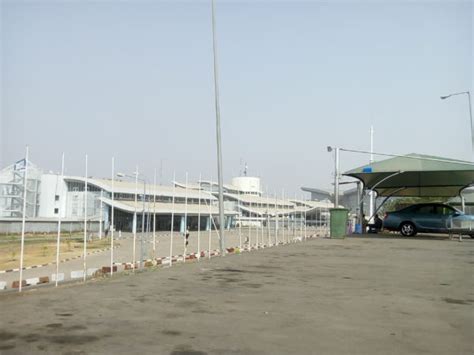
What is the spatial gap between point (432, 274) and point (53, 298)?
25.8 feet

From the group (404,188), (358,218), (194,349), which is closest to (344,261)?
(194,349)

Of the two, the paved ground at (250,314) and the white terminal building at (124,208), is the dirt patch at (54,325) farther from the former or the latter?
the white terminal building at (124,208)

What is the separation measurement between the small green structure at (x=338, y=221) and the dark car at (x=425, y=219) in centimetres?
356

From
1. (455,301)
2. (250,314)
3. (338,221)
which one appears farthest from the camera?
(338,221)

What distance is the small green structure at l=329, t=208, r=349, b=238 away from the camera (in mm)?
23719

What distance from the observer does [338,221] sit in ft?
78.2

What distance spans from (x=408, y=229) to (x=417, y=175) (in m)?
5.65

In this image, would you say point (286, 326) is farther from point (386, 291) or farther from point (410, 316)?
point (386, 291)

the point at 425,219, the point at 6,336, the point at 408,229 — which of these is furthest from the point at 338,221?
the point at 6,336

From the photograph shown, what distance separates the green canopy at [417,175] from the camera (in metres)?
24.4

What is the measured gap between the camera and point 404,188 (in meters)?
33.5

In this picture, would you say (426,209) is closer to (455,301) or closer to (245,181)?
(455,301)

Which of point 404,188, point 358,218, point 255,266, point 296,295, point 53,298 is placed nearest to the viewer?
point 53,298

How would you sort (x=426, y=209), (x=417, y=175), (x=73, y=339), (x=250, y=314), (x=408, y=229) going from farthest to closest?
(x=417, y=175), (x=408, y=229), (x=426, y=209), (x=250, y=314), (x=73, y=339)
